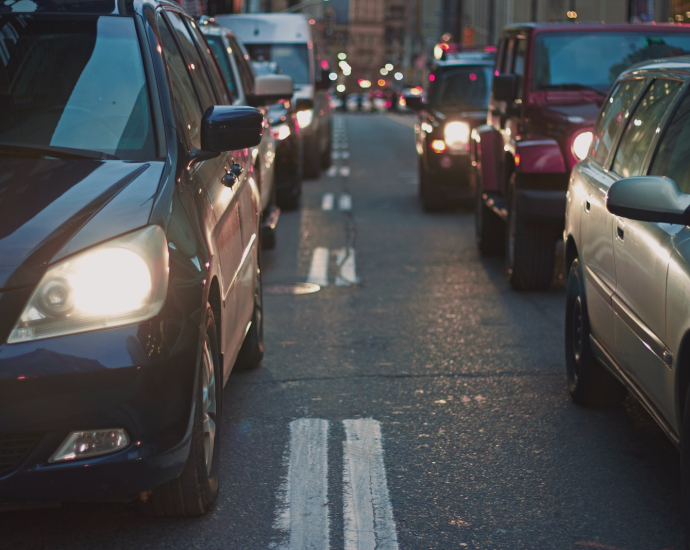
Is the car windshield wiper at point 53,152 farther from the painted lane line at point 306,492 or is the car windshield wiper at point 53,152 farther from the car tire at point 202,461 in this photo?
the painted lane line at point 306,492

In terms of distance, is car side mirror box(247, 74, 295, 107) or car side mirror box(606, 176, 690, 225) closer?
car side mirror box(606, 176, 690, 225)

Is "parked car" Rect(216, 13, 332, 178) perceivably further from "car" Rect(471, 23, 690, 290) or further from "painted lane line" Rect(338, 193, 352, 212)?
"car" Rect(471, 23, 690, 290)

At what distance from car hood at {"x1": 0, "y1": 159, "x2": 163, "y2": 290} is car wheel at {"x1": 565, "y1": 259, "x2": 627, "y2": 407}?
2.40 meters

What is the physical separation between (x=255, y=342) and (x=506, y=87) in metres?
3.99

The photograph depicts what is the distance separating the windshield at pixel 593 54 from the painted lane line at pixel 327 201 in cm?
636

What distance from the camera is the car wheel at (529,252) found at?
8492 mm

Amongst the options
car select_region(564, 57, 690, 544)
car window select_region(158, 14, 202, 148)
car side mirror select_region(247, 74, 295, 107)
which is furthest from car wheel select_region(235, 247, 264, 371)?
car side mirror select_region(247, 74, 295, 107)

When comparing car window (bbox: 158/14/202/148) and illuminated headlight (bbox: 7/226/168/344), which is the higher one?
car window (bbox: 158/14/202/148)

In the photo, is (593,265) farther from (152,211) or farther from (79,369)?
(79,369)

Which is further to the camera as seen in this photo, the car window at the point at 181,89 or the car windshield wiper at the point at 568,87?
the car windshield wiper at the point at 568,87

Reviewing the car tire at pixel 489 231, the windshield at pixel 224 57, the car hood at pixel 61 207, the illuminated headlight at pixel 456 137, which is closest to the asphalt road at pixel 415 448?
the car hood at pixel 61 207

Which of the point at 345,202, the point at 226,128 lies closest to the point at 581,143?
the point at 226,128

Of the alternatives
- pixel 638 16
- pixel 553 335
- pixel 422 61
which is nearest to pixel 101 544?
pixel 553 335

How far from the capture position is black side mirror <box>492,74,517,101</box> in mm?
9109
